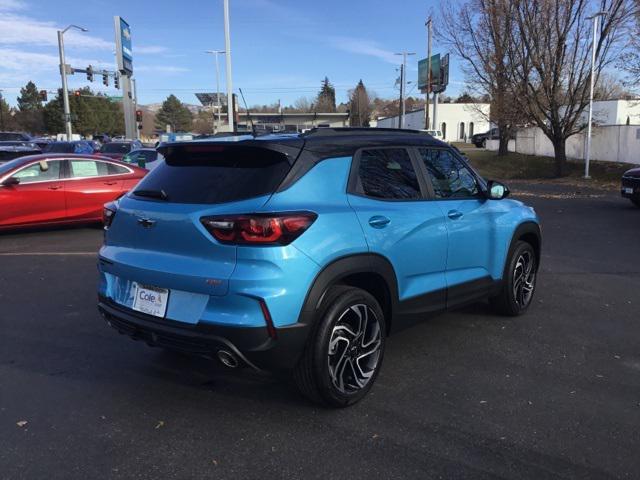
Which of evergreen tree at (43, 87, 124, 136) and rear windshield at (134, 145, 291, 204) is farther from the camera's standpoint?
evergreen tree at (43, 87, 124, 136)

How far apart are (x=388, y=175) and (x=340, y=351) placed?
1.28 meters

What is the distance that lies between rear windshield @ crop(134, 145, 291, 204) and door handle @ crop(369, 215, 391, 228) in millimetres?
661

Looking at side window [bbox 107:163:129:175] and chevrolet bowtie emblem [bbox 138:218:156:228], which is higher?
side window [bbox 107:163:129:175]

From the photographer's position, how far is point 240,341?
314 centimetres

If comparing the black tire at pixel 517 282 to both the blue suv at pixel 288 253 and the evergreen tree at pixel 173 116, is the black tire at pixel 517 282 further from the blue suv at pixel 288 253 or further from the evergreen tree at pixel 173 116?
the evergreen tree at pixel 173 116

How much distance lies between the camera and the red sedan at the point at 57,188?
32.0 ft

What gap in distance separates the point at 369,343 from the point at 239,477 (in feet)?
4.07

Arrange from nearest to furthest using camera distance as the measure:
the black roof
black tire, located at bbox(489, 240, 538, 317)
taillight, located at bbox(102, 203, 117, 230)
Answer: the black roof, taillight, located at bbox(102, 203, 117, 230), black tire, located at bbox(489, 240, 538, 317)

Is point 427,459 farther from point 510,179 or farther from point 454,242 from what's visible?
point 510,179

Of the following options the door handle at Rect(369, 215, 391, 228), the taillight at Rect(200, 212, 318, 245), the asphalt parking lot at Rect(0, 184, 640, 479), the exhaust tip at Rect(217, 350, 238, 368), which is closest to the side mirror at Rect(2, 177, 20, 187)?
the asphalt parking lot at Rect(0, 184, 640, 479)

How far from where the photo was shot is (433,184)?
173 inches

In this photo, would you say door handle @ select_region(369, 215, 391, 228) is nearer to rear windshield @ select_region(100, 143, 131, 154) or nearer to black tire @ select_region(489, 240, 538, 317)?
black tire @ select_region(489, 240, 538, 317)

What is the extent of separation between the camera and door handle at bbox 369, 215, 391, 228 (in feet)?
12.0

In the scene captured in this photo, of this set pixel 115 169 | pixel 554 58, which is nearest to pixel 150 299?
pixel 115 169
